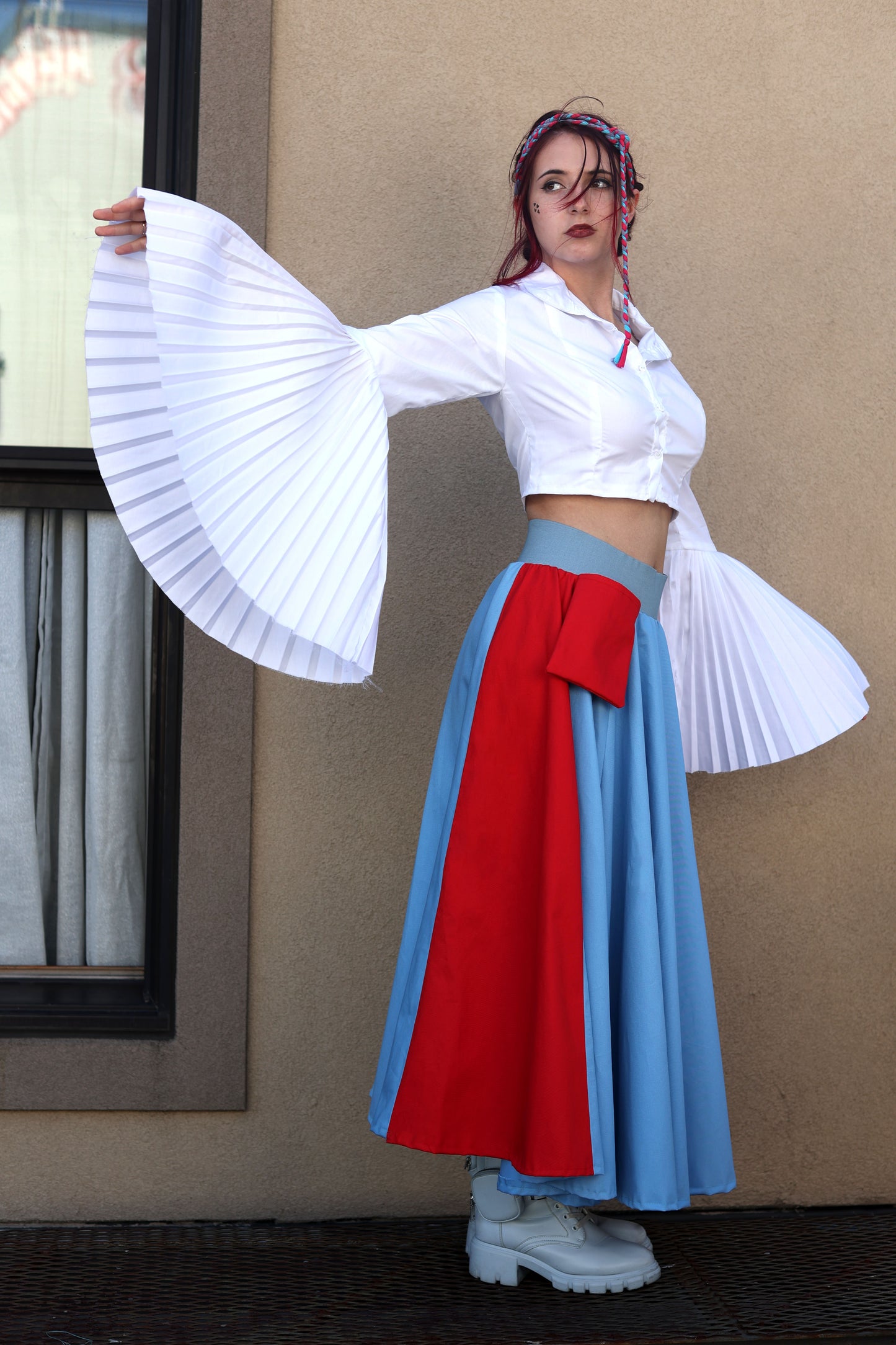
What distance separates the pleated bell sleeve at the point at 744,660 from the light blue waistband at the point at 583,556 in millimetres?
246

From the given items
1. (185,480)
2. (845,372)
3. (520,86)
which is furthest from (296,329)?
(845,372)

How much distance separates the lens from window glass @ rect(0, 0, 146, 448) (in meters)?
2.36

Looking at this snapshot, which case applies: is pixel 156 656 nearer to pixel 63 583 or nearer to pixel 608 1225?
pixel 63 583

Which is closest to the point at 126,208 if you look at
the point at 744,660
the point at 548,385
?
the point at 548,385

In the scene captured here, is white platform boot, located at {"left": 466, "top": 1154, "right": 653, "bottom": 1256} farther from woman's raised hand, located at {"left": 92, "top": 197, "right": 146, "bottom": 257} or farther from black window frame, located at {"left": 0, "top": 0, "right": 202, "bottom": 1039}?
woman's raised hand, located at {"left": 92, "top": 197, "right": 146, "bottom": 257}

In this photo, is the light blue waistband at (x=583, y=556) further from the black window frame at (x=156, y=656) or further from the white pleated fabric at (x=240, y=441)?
the black window frame at (x=156, y=656)

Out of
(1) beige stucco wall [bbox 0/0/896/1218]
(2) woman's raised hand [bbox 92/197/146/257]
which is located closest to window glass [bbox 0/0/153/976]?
(1) beige stucco wall [bbox 0/0/896/1218]

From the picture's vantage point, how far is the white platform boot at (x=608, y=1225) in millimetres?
1921

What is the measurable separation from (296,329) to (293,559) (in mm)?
343

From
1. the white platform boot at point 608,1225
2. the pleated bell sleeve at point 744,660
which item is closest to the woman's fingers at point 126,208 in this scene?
the pleated bell sleeve at point 744,660

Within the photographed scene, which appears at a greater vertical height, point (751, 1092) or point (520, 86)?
point (520, 86)

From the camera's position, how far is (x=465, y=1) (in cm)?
243

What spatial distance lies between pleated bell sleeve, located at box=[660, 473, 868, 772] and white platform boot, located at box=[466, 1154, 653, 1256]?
0.84 m

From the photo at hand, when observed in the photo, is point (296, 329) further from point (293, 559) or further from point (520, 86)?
point (520, 86)
